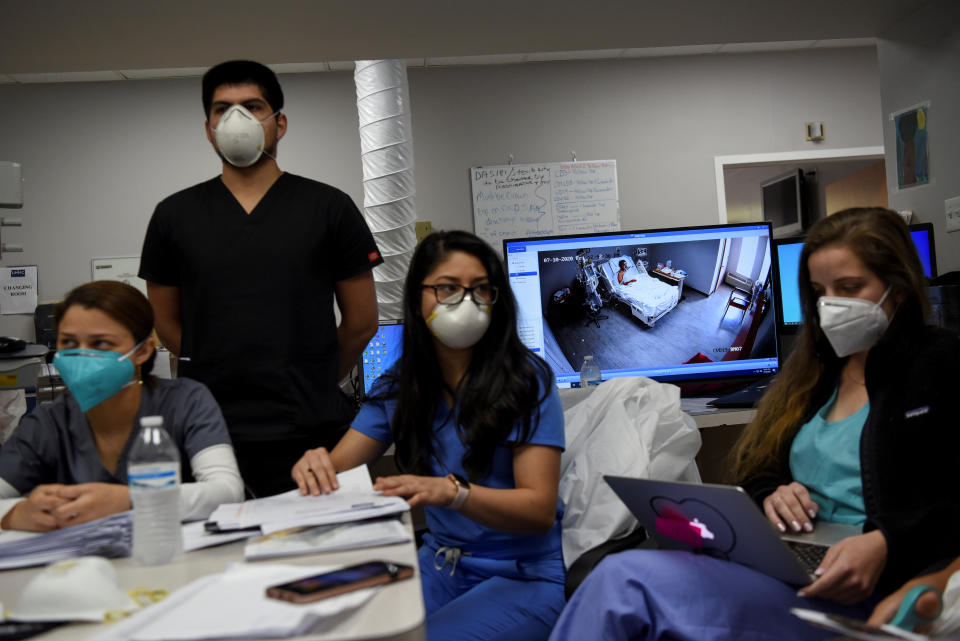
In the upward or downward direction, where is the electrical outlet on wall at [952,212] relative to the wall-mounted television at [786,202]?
downward

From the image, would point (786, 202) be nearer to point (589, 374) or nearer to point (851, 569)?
point (589, 374)

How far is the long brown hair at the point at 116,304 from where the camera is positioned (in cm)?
147

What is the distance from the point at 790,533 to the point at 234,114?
1382 mm

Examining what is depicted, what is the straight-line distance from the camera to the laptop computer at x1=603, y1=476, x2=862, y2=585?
3.89 ft

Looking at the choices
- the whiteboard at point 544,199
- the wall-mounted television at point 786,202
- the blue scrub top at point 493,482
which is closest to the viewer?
the blue scrub top at point 493,482

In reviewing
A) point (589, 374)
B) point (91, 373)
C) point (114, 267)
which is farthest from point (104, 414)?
point (114, 267)

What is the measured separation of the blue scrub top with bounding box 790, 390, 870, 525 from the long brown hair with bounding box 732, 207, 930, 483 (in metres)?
0.04

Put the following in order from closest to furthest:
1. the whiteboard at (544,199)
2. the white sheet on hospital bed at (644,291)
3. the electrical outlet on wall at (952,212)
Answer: the electrical outlet on wall at (952,212) → the white sheet on hospital bed at (644,291) → the whiteboard at (544,199)

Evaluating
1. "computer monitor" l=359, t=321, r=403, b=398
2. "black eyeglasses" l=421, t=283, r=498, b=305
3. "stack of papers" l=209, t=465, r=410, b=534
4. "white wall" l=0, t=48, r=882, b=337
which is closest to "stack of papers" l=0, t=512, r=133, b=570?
"stack of papers" l=209, t=465, r=410, b=534

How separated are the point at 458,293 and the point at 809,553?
78cm

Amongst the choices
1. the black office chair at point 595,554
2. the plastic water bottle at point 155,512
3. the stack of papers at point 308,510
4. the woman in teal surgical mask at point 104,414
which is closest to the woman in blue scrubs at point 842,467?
the black office chair at point 595,554

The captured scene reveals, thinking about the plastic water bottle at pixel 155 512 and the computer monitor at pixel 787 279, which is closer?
the plastic water bottle at pixel 155 512

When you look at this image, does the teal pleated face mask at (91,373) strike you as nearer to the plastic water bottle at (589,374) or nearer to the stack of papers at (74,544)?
the stack of papers at (74,544)

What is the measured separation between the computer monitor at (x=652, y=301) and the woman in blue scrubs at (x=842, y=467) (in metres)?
1.17
